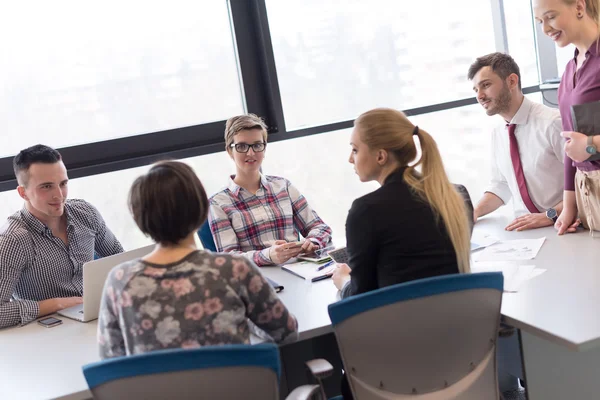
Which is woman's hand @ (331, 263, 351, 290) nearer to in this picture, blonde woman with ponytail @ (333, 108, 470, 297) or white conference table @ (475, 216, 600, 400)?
blonde woman with ponytail @ (333, 108, 470, 297)

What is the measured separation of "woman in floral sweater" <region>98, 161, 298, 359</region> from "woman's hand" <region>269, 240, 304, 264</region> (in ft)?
3.48

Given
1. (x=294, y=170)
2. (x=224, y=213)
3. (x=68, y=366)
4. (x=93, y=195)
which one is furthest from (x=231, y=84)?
(x=68, y=366)

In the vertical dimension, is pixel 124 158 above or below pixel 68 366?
above

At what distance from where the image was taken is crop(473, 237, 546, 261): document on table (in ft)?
8.15

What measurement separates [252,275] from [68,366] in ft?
2.35

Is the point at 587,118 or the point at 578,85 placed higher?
the point at 578,85

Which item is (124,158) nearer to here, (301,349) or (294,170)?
(294,170)

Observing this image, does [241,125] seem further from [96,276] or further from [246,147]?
[96,276]

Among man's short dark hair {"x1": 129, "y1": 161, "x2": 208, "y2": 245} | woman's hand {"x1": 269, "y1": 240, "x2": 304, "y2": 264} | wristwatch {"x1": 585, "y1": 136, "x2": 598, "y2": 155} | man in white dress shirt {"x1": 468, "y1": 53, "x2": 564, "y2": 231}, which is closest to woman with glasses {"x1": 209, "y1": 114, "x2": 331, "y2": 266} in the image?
woman's hand {"x1": 269, "y1": 240, "x2": 304, "y2": 264}

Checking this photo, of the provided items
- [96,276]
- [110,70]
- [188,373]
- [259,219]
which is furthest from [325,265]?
[110,70]

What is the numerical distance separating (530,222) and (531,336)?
3.25 ft

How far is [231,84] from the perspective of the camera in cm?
420

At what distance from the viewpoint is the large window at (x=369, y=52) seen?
4312 millimetres

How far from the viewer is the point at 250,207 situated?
316 cm
